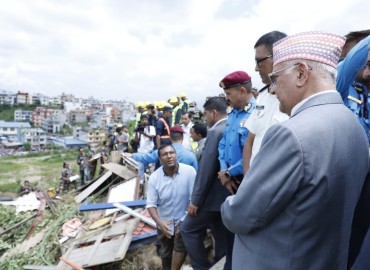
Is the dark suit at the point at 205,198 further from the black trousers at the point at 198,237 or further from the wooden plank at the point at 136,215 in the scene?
the wooden plank at the point at 136,215

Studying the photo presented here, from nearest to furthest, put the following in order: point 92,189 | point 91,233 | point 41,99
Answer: point 91,233 < point 92,189 < point 41,99

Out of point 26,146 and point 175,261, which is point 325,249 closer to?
point 175,261

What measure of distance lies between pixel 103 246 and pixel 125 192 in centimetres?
264

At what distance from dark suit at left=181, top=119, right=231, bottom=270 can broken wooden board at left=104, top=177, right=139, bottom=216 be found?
400cm

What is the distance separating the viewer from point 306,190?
1232 mm

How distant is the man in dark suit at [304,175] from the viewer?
122cm

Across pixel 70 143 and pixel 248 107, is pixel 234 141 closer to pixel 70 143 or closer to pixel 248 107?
pixel 248 107

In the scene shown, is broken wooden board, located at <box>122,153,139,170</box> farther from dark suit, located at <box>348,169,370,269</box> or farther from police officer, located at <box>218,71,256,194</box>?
dark suit, located at <box>348,169,370,269</box>

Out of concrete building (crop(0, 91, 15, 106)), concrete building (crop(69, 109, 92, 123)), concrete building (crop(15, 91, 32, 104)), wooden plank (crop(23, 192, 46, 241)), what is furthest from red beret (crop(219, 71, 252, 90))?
concrete building (crop(15, 91, 32, 104))

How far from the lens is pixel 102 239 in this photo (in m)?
5.14

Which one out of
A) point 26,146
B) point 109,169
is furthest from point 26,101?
point 109,169

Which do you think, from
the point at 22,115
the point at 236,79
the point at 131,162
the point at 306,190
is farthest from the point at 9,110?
the point at 306,190

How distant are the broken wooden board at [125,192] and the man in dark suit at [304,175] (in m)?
5.99

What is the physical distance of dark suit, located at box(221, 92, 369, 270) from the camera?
4.00 ft
